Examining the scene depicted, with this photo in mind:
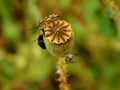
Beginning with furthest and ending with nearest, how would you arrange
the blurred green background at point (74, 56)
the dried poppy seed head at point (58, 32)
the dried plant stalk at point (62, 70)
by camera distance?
the blurred green background at point (74, 56), the dried plant stalk at point (62, 70), the dried poppy seed head at point (58, 32)

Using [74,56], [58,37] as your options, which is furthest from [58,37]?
[74,56]

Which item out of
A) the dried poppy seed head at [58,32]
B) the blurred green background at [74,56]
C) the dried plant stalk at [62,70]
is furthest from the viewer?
the blurred green background at [74,56]

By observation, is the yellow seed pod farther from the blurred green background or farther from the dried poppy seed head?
the blurred green background

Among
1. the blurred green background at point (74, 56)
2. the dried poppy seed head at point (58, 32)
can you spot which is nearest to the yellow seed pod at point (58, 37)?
the dried poppy seed head at point (58, 32)

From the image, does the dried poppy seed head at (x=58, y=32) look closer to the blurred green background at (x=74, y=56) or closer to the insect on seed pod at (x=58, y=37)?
the insect on seed pod at (x=58, y=37)

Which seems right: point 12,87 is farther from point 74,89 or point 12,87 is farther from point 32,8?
point 32,8

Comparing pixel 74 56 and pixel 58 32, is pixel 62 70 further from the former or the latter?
pixel 74 56

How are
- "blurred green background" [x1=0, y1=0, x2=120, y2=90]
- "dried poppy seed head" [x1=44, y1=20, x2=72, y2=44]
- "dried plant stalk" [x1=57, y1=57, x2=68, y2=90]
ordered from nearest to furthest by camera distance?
"dried poppy seed head" [x1=44, y1=20, x2=72, y2=44] → "dried plant stalk" [x1=57, y1=57, x2=68, y2=90] → "blurred green background" [x1=0, y1=0, x2=120, y2=90]

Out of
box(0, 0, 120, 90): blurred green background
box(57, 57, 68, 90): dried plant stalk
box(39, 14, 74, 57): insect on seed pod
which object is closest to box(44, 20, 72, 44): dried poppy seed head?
box(39, 14, 74, 57): insect on seed pod

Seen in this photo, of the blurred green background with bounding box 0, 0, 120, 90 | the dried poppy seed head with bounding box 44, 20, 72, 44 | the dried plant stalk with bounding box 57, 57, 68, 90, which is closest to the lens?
the dried poppy seed head with bounding box 44, 20, 72, 44
